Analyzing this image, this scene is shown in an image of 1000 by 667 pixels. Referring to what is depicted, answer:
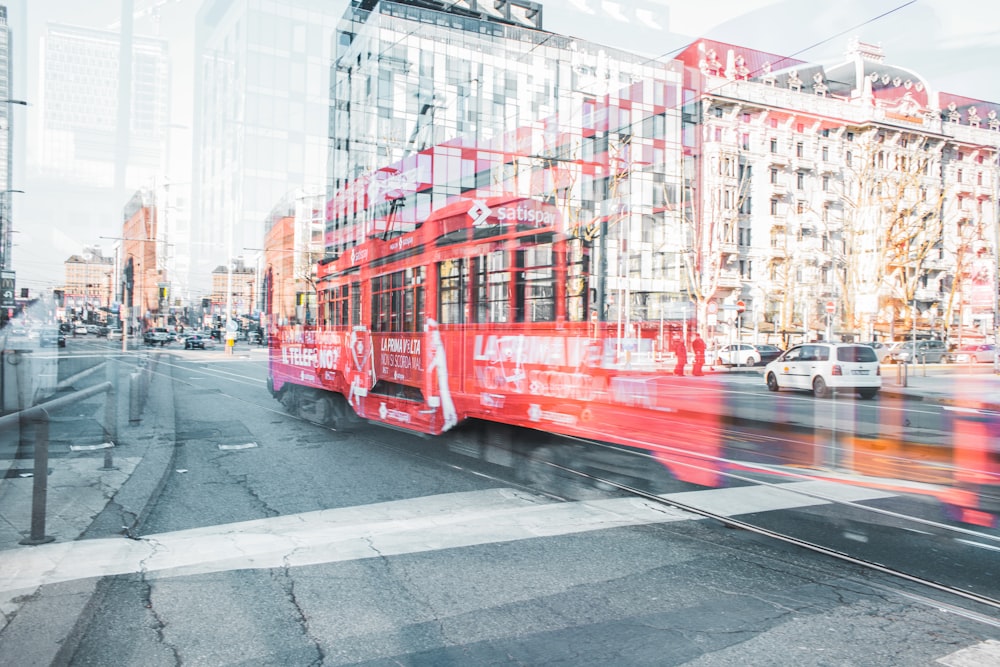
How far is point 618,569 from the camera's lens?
4.68 m

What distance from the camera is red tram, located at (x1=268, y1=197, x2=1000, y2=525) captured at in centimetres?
781

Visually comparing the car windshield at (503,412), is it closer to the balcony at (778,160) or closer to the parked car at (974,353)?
the balcony at (778,160)

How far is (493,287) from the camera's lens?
8.52m

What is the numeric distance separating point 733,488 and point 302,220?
13.6 m

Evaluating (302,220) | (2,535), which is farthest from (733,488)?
(302,220)

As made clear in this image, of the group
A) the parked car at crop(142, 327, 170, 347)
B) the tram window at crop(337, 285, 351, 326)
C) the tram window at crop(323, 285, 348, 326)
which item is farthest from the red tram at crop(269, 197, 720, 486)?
the parked car at crop(142, 327, 170, 347)

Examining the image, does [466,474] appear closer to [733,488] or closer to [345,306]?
[733,488]

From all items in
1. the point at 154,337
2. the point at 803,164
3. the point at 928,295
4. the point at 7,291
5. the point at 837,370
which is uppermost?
the point at 803,164

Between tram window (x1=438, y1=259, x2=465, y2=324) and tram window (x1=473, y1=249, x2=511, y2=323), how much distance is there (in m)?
0.27

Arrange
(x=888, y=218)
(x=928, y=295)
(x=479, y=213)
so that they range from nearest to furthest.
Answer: (x=479, y=213)
(x=888, y=218)
(x=928, y=295)

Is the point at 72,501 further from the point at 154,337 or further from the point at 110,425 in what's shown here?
the point at 154,337

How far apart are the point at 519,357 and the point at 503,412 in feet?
2.34

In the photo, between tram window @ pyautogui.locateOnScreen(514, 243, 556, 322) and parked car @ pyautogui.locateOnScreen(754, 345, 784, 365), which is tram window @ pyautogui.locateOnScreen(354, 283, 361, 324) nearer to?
tram window @ pyautogui.locateOnScreen(514, 243, 556, 322)

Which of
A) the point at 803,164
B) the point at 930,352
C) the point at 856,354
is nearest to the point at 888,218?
the point at 856,354
